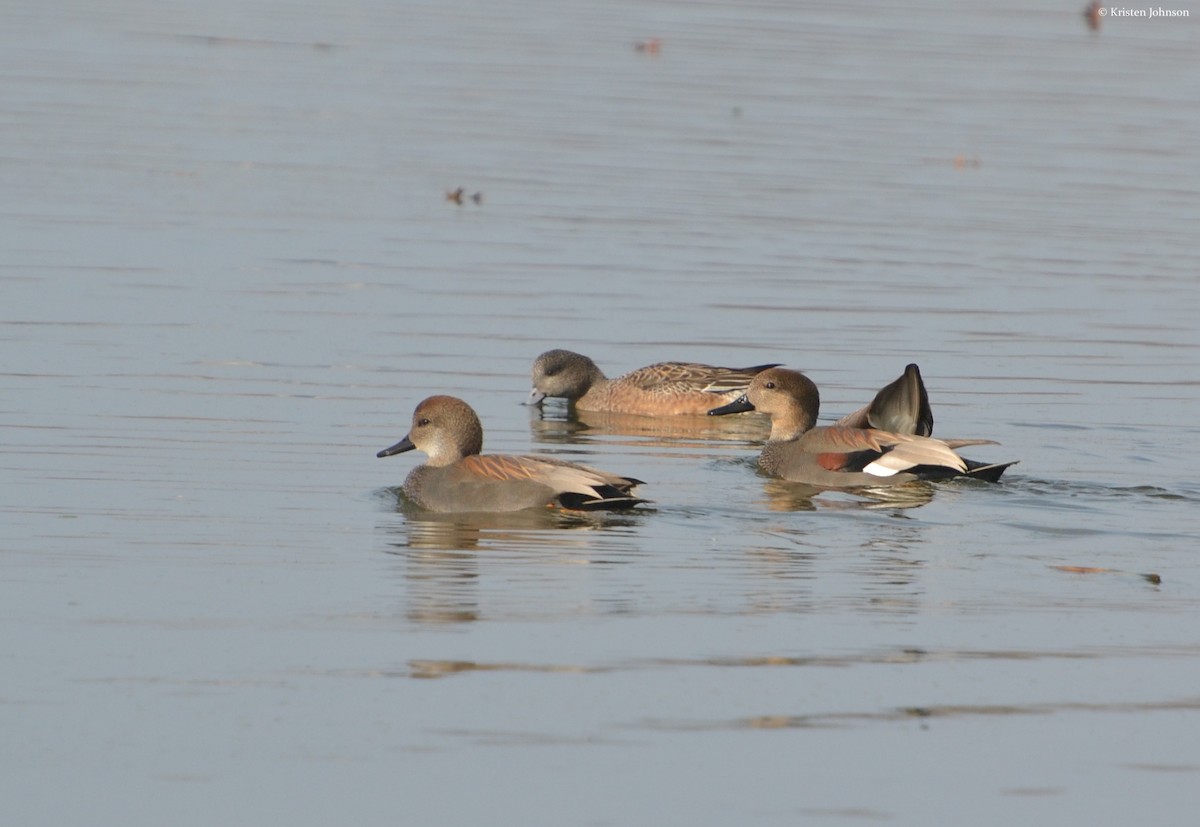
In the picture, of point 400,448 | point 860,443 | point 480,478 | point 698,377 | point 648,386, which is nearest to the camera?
point 480,478

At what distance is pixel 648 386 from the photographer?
13.7m

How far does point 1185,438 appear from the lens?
12.3m

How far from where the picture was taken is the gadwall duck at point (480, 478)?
993 cm

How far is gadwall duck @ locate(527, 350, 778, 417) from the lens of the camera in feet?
44.1

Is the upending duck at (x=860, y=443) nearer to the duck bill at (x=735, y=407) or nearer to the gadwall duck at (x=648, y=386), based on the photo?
the duck bill at (x=735, y=407)

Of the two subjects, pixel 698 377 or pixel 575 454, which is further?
pixel 698 377

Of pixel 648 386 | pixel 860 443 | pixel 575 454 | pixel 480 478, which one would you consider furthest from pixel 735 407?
pixel 480 478

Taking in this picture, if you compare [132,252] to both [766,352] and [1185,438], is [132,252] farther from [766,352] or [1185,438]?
[1185,438]

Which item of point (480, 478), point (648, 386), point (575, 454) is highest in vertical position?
point (648, 386)

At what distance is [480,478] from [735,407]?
9.88 feet

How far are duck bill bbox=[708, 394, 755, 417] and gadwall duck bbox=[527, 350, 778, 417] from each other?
1.10ft

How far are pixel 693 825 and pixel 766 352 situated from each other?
922 centimetres

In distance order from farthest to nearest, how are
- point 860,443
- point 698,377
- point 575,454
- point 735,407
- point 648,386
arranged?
point 648,386 < point 698,377 < point 735,407 < point 575,454 < point 860,443

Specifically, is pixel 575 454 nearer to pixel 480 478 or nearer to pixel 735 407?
pixel 735 407
